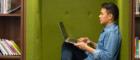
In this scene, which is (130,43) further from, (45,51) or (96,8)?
(45,51)

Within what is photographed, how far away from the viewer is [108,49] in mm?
2643

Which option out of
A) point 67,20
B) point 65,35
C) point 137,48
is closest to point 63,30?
point 65,35

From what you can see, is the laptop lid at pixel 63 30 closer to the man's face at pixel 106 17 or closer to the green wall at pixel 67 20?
the green wall at pixel 67 20

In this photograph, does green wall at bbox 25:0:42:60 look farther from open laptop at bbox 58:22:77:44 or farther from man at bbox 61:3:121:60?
man at bbox 61:3:121:60

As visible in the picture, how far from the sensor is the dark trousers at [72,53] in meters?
2.96

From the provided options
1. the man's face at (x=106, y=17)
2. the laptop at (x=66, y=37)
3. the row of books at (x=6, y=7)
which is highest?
the row of books at (x=6, y=7)

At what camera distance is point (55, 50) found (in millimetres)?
3303

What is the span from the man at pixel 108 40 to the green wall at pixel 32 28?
0.48 metres

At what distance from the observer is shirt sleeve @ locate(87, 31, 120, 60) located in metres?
2.64

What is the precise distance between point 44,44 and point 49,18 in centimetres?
29

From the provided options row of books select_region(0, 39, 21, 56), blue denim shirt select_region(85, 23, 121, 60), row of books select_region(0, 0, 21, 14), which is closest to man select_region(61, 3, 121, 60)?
blue denim shirt select_region(85, 23, 121, 60)

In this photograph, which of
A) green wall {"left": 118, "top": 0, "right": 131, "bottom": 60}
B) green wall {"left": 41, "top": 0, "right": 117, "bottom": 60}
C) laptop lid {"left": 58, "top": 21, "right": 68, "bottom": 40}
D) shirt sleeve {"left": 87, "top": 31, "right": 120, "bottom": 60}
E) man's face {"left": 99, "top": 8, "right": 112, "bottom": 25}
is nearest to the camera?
shirt sleeve {"left": 87, "top": 31, "right": 120, "bottom": 60}

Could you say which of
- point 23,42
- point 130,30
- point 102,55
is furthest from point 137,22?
point 23,42

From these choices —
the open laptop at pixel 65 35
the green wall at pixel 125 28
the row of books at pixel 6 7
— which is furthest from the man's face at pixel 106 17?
the row of books at pixel 6 7
